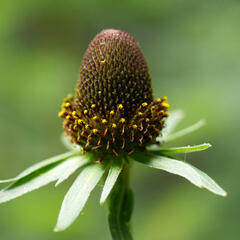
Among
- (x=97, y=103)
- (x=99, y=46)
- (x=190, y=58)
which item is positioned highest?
(x=190, y=58)

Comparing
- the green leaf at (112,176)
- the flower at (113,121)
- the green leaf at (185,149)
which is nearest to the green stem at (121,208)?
the flower at (113,121)

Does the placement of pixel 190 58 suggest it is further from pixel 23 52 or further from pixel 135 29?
pixel 23 52

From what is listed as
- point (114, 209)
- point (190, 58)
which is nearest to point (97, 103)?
point (114, 209)

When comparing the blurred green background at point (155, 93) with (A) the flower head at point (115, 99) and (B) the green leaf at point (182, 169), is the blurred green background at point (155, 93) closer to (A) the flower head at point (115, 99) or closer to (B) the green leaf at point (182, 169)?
(B) the green leaf at point (182, 169)

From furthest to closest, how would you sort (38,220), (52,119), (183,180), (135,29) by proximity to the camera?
(135,29), (52,119), (183,180), (38,220)

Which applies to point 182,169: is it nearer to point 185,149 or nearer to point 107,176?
point 185,149

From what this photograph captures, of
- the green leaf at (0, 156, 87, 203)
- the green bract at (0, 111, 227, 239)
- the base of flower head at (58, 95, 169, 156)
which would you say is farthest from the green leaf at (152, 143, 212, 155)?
the green leaf at (0, 156, 87, 203)
